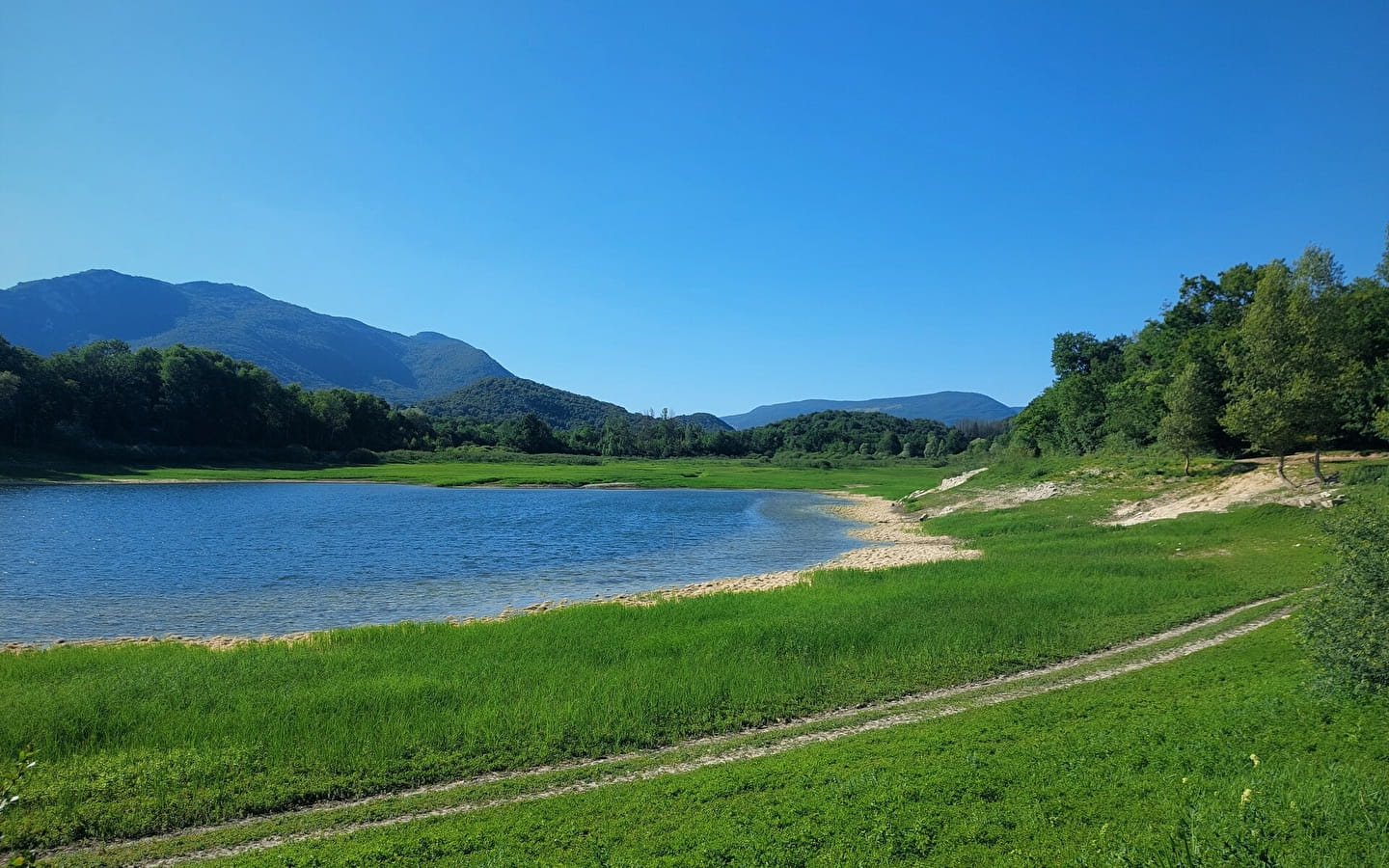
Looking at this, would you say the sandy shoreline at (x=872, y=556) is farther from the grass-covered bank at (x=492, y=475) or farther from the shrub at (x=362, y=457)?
the shrub at (x=362, y=457)

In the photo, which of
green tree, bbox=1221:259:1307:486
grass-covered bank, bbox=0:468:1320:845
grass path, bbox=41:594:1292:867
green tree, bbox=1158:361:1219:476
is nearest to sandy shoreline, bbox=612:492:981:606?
grass-covered bank, bbox=0:468:1320:845

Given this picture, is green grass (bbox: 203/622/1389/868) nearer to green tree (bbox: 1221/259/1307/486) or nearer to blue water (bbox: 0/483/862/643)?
blue water (bbox: 0/483/862/643)

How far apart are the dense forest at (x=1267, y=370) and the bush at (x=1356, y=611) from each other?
27.4 metres

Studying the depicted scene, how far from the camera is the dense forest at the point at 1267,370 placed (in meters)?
34.0

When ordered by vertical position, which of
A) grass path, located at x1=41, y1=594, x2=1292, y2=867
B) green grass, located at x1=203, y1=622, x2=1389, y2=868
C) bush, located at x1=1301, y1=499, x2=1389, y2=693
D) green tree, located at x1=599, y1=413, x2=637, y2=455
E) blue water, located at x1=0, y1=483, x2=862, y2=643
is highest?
green tree, located at x1=599, y1=413, x2=637, y2=455

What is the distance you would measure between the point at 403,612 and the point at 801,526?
3735 centimetres

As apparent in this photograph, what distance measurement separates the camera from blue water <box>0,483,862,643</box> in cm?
2639

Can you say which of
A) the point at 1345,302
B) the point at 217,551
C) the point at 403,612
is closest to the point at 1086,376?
the point at 1345,302

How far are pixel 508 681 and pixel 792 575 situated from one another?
772 inches

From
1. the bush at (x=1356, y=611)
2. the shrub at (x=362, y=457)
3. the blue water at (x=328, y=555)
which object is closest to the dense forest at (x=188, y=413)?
the shrub at (x=362, y=457)

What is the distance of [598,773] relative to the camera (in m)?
11.4

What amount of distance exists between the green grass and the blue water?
18.3 metres

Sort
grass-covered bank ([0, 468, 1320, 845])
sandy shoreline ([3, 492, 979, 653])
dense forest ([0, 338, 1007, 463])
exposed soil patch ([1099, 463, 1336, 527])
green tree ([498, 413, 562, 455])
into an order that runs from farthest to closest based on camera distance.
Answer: green tree ([498, 413, 562, 455]) → dense forest ([0, 338, 1007, 463]) → exposed soil patch ([1099, 463, 1336, 527]) → sandy shoreline ([3, 492, 979, 653]) → grass-covered bank ([0, 468, 1320, 845])

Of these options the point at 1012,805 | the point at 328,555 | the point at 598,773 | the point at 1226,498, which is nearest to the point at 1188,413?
the point at 1226,498
